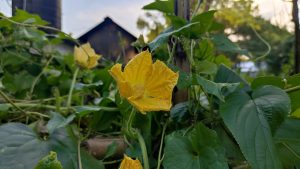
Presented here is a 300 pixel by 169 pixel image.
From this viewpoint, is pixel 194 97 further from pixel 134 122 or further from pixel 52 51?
pixel 52 51

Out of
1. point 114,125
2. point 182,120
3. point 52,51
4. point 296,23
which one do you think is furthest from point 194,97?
point 52,51

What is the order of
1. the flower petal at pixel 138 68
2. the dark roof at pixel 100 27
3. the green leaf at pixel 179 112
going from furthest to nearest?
the dark roof at pixel 100 27
the green leaf at pixel 179 112
the flower petal at pixel 138 68

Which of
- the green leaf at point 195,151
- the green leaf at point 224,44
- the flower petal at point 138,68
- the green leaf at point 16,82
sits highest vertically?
the green leaf at point 224,44

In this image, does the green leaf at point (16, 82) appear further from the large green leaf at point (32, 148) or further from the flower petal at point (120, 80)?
the flower petal at point (120, 80)

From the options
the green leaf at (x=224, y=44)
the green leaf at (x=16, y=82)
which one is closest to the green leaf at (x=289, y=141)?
the green leaf at (x=224, y=44)

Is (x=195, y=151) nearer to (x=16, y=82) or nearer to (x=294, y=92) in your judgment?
(x=294, y=92)

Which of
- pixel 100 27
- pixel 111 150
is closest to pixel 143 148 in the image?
pixel 111 150
